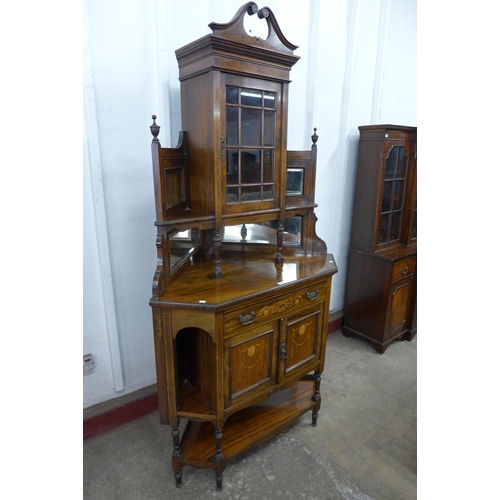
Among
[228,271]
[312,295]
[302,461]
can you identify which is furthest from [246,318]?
[302,461]

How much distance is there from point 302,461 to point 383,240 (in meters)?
1.93

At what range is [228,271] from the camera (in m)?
1.84

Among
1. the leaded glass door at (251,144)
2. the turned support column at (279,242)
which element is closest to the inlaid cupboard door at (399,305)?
the turned support column at (279,242)

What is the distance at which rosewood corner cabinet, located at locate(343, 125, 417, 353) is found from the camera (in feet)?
9.27

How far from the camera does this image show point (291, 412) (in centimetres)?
204

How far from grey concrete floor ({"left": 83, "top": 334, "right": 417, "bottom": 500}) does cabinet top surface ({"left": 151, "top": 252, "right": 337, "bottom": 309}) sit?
1021 mm

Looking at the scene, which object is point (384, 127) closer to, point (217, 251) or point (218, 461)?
point (217, 251)

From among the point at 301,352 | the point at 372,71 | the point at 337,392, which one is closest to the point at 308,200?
the point at 301,352

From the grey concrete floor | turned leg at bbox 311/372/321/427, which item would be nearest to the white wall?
the grey concrete floor

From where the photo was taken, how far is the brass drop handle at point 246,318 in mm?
1582

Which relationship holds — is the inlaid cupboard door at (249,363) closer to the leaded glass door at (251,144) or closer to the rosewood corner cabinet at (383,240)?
the leaded glass door at (251,144)

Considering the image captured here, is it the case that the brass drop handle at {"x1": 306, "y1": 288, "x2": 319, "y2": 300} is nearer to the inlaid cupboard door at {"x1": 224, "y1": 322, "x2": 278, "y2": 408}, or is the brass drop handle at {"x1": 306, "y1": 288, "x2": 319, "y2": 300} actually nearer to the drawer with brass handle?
the drawer with brass handle

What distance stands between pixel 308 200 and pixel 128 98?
1.18m
